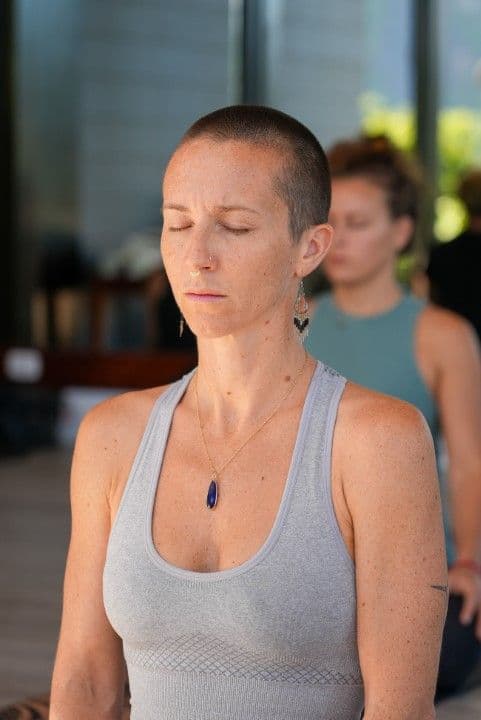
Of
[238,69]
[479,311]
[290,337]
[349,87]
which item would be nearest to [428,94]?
[349,87]

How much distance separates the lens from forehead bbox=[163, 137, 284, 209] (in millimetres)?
1319

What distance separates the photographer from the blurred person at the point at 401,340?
2.57m

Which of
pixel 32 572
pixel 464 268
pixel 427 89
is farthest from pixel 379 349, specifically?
pixel 427 89

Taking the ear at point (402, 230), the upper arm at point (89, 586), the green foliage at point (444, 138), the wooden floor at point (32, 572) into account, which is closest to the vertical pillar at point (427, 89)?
the green foliage at point (444, 138)

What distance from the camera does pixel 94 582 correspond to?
1414mm

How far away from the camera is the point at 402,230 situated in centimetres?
276

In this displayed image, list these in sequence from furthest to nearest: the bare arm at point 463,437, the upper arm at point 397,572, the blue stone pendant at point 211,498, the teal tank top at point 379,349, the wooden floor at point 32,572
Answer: the wooden floor at point 32,572 → the teal tank top at point 379,349 → the bare arm at point 463,437 → the blue stone pendant at point 211,498 → the upper arm at point 397,572

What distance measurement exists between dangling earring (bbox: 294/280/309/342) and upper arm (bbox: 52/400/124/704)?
22 cm

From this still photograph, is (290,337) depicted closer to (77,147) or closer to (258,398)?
(258,398)

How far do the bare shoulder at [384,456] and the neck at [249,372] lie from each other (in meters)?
0.11

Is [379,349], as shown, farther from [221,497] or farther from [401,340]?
[221,497]

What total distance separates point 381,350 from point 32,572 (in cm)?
182

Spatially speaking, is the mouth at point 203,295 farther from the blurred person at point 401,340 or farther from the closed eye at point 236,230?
the blurred person at point 401,340

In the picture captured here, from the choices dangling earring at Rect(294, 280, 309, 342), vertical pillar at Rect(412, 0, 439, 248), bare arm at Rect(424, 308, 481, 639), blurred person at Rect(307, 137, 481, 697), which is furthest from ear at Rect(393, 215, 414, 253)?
vertical pillar at Rect(412, 0, 439, 248)
